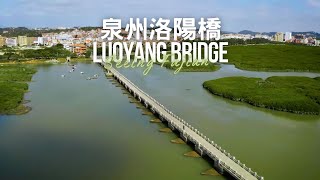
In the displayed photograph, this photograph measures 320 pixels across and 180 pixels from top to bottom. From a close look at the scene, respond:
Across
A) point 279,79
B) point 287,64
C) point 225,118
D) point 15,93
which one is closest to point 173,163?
point 225,118

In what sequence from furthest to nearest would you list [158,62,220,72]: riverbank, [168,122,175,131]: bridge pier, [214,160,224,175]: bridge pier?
[158,62,220,72]: riverbank, [168,122,175,131]: bridge pier, [214,160,224,175]: bridge pier

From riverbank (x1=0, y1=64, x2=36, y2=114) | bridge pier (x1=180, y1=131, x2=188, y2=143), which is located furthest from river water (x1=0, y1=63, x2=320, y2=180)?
riverbank (x1=0, y1=64, x2=36, y2=114)

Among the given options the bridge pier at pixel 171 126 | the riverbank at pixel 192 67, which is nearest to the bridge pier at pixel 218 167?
the bridge pier at pixel 171 126

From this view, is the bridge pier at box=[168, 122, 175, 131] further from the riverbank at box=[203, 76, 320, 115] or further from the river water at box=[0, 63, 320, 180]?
the riverbank at box=[203, 76, 320, 115]

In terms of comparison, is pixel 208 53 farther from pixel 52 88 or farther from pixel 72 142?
pixel 72 142

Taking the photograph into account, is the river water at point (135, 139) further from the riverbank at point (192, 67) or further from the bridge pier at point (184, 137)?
the riverbank at point (192, 67)

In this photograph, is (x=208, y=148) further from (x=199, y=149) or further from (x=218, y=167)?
(x=218, y=167)
